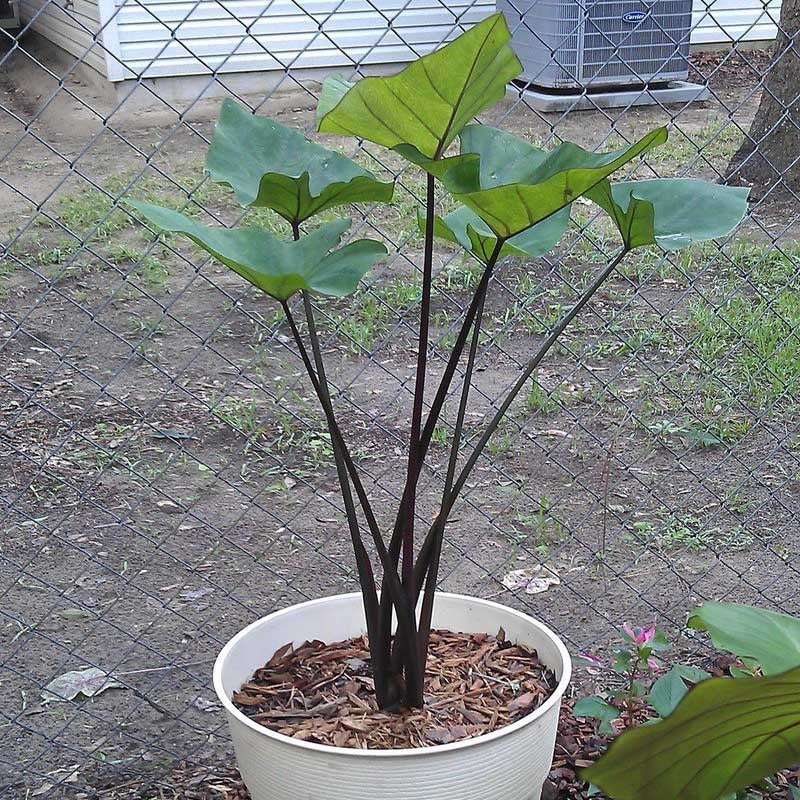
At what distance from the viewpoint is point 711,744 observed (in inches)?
41.8

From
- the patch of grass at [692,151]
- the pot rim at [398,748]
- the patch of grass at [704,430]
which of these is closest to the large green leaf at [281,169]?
the pot rim at [398,748]

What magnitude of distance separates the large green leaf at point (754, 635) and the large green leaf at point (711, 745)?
0.38ft

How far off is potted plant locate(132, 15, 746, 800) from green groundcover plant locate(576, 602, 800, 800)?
14.9 inches

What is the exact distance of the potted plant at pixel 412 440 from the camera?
1262 millimetres

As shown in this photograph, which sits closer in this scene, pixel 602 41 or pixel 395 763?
pixel 395 763

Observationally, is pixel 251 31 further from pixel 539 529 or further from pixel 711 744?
pixel 711 744

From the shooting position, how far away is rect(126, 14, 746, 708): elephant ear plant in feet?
4.00

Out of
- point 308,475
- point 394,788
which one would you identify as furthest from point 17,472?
point 394,788

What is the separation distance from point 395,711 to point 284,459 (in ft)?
5.38

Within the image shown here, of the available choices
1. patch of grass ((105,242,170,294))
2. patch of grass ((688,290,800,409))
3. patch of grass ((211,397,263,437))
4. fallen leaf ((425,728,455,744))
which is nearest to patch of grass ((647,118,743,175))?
patch of grass ((688,290,800,409))

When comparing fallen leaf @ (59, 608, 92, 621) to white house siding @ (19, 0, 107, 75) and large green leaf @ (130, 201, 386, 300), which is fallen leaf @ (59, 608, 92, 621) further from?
white house siding @ (19, 0, 107, 75)

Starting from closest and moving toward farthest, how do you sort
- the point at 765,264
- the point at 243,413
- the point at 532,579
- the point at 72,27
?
the point at 532,579 → the point at 243,413 → the point at 765,264 → the point at 72,27

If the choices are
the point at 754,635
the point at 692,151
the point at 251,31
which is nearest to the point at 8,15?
the point at 251,31

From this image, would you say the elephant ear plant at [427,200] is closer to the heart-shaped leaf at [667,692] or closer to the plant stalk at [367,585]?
the plant stalk at [367,585]
